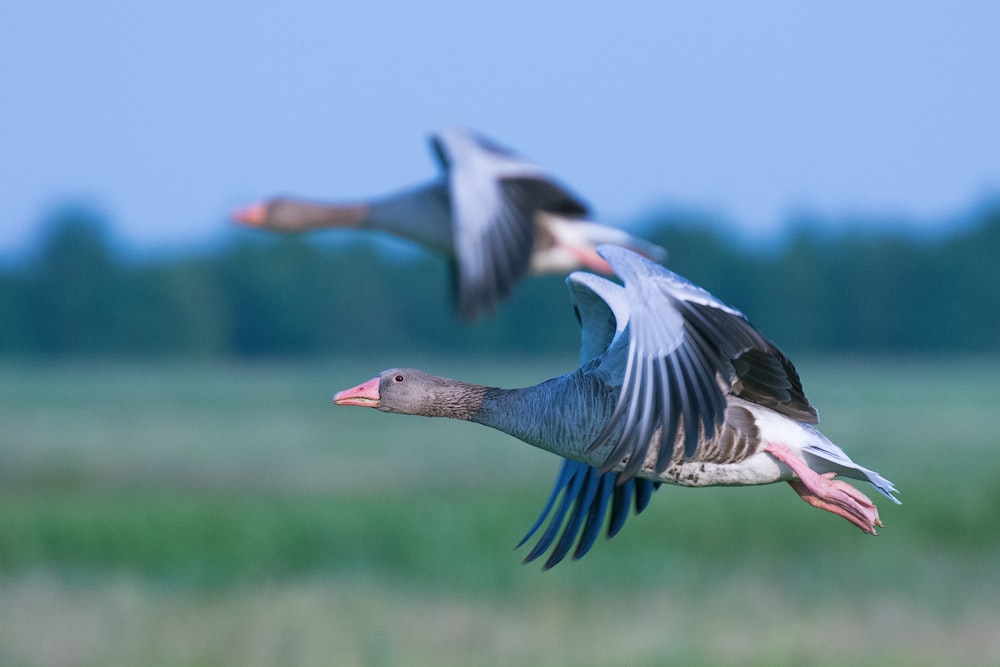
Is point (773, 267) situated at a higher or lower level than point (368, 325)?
higher

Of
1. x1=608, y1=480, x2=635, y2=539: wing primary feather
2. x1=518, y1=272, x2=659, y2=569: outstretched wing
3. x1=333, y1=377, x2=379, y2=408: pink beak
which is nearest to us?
x1=333, y1=377, x2=379, y2=408: pink beak

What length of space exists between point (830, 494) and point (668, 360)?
1226 millimetres

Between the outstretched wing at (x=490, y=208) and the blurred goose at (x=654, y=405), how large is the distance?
491cm

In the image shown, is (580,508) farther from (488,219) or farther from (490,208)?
(490,208)

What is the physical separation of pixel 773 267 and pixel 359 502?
96897 millimetres

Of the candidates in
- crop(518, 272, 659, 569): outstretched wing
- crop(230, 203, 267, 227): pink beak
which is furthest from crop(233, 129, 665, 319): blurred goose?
crop(518, 272, 659, 569): outstretched wing

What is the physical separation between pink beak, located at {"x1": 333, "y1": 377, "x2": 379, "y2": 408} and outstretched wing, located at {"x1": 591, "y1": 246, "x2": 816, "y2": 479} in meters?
1.22

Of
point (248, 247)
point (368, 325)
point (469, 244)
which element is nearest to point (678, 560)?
point (469, 244)

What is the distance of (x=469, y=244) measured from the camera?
41.8 feet

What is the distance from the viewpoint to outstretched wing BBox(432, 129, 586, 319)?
12.6 meters

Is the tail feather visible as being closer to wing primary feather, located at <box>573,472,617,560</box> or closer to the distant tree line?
wing primary feather, located at <box>573,472,617,560</box>

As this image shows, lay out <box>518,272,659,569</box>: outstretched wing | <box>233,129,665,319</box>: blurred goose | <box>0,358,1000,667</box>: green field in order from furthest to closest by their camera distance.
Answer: <box>0,358,1000,667</box>: green field < <box>233,129,665,319</box>: blurred goose < <box>518,272,659,569</box>: outstretched wing

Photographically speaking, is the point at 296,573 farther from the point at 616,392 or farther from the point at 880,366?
the point at 880,366

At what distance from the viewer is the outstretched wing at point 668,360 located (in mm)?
5852
